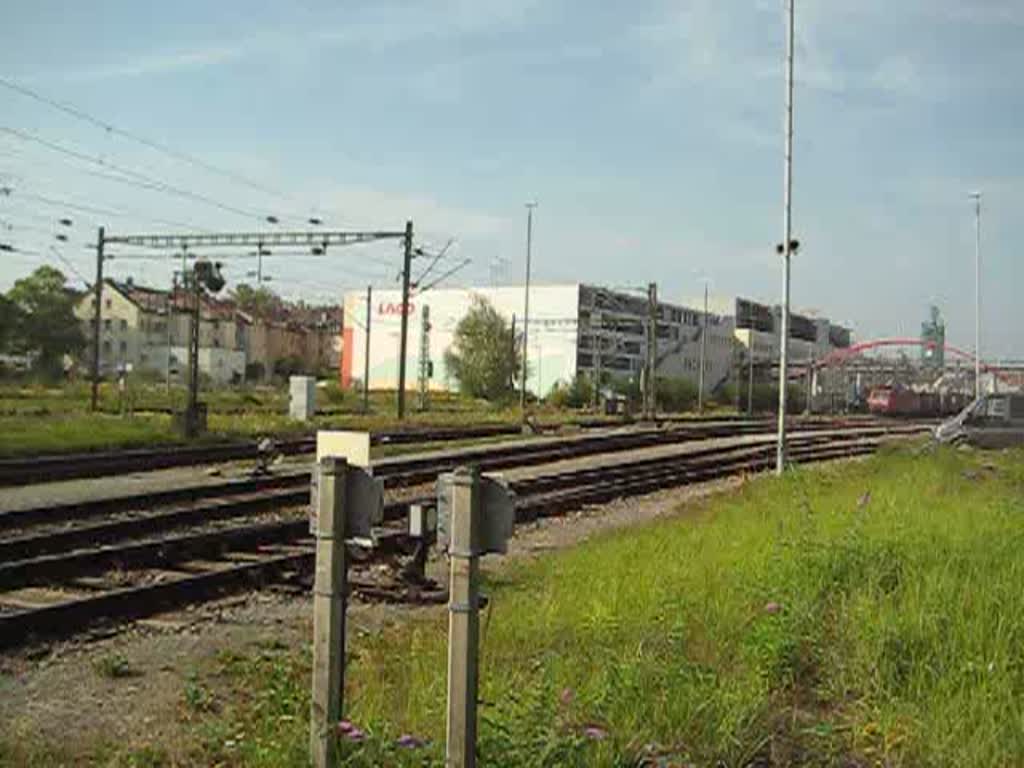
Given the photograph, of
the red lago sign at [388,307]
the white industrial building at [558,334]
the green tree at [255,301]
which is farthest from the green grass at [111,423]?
the green tree at [255,301]

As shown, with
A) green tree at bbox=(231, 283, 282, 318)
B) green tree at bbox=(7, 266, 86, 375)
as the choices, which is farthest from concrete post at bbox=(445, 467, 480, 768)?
green tree at bbox=(231, 283, 282, 318)

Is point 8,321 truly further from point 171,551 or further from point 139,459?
point 171,551

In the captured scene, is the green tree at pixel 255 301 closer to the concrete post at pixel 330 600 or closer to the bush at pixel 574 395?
the bush at pixel 574 395

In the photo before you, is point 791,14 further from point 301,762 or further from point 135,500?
point 301,762

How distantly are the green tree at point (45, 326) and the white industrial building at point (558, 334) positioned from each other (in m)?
Answer: 26.5

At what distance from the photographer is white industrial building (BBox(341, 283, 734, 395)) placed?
106 metres

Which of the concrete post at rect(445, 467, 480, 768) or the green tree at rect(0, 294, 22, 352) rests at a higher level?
the green tree at rect(0, 294, 22, 352)

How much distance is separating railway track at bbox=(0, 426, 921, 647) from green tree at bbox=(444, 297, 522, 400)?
201ft

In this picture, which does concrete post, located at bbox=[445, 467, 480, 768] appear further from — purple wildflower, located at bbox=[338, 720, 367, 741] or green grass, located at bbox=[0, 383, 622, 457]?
green grass, located at bbox=[0, 383, 622, 457]

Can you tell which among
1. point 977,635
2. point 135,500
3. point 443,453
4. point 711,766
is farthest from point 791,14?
point 711,766

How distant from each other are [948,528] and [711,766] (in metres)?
6.49

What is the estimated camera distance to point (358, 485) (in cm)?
515

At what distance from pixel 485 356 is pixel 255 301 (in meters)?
67.8

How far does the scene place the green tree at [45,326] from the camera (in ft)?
295
